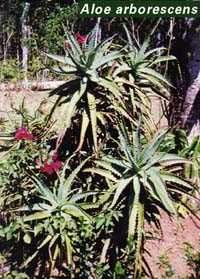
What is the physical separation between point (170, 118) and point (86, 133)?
1.44 meters

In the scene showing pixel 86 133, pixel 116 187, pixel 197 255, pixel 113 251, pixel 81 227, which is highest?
pixel 86 133

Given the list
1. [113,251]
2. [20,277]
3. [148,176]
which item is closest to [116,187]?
[148,176]

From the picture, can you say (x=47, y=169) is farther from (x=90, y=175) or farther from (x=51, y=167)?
(x=90, y=175)

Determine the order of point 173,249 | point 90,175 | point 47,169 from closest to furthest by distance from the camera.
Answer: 1. point 47,169
2. point 90,175
3. point 173,249

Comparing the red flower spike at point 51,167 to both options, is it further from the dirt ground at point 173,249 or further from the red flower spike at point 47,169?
the dirt ground at point 173,249

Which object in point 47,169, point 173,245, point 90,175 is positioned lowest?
point 173,245

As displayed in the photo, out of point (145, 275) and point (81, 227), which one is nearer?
point (81, 227)

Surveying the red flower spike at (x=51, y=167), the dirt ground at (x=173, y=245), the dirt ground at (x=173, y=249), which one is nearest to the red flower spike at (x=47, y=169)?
the red flower spike at (x=51, y=167)

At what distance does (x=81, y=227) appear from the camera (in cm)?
341

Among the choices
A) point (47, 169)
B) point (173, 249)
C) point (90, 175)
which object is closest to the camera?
point (47, 169)

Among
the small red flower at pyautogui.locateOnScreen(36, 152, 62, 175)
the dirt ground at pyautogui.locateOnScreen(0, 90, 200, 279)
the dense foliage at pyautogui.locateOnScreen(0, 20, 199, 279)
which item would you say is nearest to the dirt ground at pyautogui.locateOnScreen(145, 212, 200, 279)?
the dirt ground at pyautogui.locateOnScreen(0, 90, 200, 279)

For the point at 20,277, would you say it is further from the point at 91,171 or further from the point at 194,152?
the point at 194,152

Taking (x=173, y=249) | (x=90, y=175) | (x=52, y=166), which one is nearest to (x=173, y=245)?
(x=173, y=249)

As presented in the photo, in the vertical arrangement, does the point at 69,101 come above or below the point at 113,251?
above
